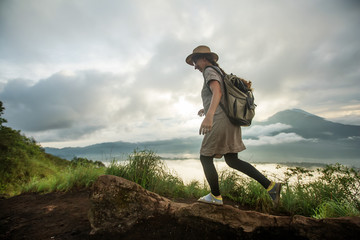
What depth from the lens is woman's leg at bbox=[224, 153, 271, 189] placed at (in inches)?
105

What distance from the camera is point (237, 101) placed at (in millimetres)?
2688

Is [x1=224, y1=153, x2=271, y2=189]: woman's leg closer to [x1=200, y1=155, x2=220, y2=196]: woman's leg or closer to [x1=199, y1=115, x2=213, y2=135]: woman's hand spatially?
[x1=200, y1=155, x2=220, y2=196]: woman's leg

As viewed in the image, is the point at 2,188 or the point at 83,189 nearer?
the point at 83,189

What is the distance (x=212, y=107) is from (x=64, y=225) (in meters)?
2.62

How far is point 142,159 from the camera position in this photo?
5352 mm

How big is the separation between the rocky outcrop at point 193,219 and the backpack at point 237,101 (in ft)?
3.69

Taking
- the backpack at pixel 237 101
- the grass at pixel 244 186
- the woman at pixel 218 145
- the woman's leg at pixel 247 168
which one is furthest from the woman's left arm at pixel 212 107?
the grass at pixel 244 186

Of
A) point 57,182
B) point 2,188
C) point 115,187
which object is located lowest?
point 2,188

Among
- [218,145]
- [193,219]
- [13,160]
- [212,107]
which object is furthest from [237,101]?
[13,160]

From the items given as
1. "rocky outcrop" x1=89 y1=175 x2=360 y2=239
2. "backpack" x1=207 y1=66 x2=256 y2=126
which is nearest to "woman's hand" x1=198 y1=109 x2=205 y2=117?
"backpack" x1=207 y1=66 x2=256 y2=126

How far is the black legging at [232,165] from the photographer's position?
2.65 meters

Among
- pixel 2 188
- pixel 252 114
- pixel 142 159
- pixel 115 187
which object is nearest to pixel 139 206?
pixel 115 187

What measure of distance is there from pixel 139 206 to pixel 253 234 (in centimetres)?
140

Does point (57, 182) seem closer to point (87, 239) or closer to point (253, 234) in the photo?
point (87, 239)
